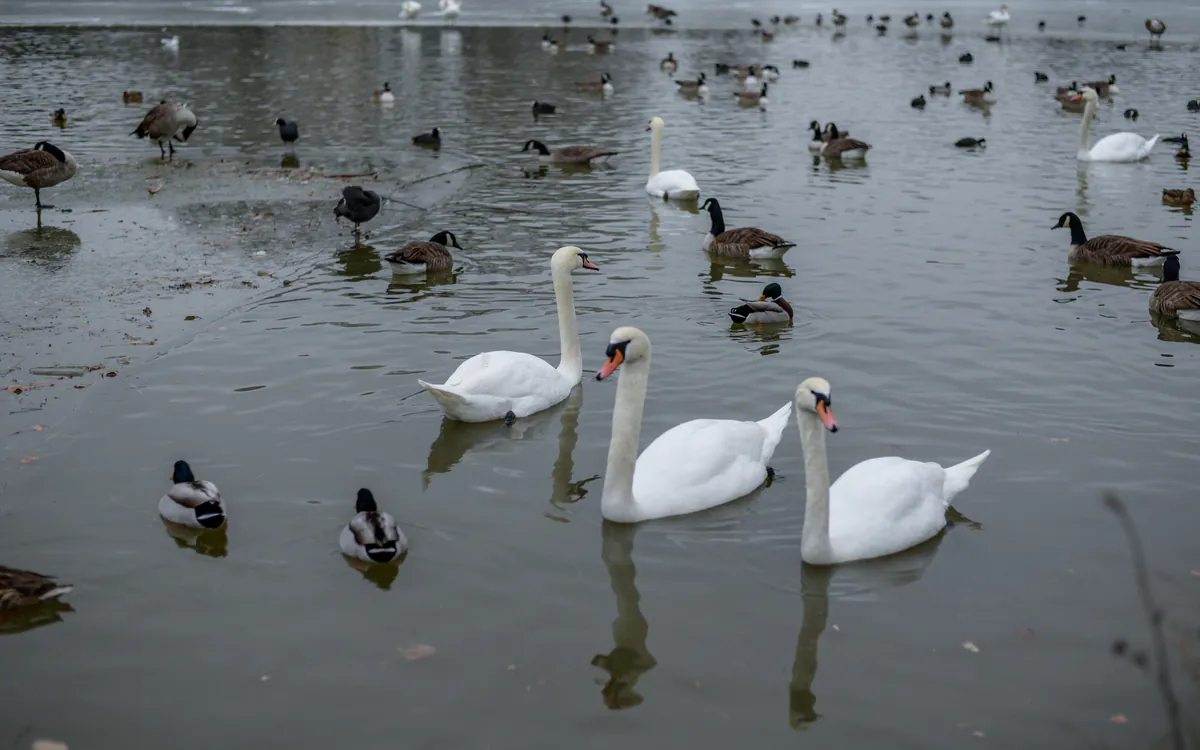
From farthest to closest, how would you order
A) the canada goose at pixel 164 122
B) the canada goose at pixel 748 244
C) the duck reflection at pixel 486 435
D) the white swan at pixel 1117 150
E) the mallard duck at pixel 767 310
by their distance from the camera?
the white swan at pixel 1117 150
the canada goose at pixel 164 122
the canada goose at pixel 748 244
the mallard duck at pixel 767 310
the duck reflection at pixel 486 435

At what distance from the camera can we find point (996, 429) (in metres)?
9.43

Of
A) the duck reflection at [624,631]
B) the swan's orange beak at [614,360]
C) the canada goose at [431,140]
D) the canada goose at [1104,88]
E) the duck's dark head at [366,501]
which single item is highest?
the canada goose at [1104,88]

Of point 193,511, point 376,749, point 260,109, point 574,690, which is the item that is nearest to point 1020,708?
point 574,690

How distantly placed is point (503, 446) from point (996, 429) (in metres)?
4.08

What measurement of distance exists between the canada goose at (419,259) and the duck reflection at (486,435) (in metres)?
4.19

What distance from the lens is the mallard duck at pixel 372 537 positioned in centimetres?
712

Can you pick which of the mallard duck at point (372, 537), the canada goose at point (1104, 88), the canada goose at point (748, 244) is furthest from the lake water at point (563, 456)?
the canada goose at point (1104, 88)

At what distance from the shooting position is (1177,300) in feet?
39.6

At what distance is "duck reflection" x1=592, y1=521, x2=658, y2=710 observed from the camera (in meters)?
6.07

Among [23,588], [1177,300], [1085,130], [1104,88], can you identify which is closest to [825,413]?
[23,588]

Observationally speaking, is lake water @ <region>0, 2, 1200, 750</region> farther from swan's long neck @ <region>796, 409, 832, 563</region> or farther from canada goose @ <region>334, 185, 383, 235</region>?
canada goose @ <region>334, 185, 383, 235</region>

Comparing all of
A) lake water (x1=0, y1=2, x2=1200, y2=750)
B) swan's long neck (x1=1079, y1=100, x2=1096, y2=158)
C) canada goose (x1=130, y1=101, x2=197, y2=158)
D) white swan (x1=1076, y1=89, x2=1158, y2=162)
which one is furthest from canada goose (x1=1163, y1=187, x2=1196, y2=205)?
canada goose (x1=130, y1=101, x2=197, y2=158)

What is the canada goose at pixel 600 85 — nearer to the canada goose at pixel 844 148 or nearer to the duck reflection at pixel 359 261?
the canada goose at pixel 844 148

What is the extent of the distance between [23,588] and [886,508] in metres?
5.29
